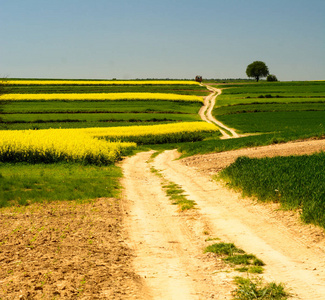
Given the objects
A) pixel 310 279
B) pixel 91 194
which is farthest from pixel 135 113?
pixel 310 279

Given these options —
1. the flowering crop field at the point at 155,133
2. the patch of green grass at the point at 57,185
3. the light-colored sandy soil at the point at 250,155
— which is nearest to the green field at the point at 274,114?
the flowering crop field at the point at 155,133

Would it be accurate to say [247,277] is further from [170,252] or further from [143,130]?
[143,130]

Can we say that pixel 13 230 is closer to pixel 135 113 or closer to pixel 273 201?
pixel 273 201

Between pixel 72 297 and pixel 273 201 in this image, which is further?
pixel 273 201

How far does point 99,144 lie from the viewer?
3189cm

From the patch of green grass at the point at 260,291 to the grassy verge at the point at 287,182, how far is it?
162 inches

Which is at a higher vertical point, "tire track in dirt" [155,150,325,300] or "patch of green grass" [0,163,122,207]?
"tire track in dirt" [155,150,325,300]

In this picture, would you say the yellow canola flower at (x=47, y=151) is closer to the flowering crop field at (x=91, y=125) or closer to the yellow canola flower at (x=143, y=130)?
the flowering crop field at (x=91, y=125)

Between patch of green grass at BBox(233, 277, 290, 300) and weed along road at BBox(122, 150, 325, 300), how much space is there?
0.17 meters

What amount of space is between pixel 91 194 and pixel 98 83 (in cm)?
11704

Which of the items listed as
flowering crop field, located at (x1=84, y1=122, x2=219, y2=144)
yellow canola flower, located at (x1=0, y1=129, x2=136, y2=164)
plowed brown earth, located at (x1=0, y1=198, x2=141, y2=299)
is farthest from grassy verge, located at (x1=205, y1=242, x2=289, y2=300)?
flowering crop field, located at (x1=84, y1=122, x2=219, y2=144)

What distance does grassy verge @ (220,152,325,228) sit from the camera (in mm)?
11883

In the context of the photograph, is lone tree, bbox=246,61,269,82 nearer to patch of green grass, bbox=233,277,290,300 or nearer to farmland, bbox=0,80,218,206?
farmland, bbox=0,80,218,206

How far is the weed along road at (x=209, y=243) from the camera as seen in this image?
304 inches
